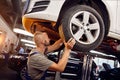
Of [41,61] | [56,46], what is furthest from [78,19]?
[41,61]

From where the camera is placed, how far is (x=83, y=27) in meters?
2.88

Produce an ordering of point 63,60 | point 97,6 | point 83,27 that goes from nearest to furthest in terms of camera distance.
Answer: point 63,60
point 83,27
point 97,6

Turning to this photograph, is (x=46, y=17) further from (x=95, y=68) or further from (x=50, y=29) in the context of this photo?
(x=95, y=68)

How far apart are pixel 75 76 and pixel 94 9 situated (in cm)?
196

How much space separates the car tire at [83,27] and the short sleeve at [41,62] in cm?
36

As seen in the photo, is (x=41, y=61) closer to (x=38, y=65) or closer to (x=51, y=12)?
(x=38, y=65)

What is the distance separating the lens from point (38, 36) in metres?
2.75

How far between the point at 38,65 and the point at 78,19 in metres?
0.81

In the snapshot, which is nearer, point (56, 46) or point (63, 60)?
point (63, 60)

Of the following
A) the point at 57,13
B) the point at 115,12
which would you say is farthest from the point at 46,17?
the point at 115,12

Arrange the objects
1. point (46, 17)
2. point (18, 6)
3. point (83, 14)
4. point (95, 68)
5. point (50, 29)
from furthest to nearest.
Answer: point (18, 6) < point (95, 68) < point (50, 29) < point (83, 14) < point (46, 17)

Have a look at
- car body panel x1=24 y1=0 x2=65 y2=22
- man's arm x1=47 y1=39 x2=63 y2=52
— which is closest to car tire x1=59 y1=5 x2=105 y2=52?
car body panel x1=24 y1=0 x2=65 y2=22

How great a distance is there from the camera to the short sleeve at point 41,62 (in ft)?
8.48

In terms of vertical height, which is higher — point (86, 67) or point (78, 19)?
point (78, 19)
